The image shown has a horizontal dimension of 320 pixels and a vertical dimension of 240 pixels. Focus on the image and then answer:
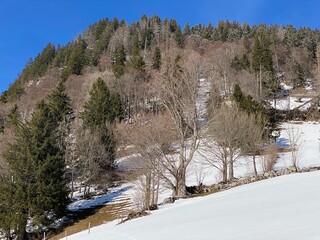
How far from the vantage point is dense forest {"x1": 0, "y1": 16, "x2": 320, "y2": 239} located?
26.3m

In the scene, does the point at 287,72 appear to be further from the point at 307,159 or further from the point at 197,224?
the point at 197,224

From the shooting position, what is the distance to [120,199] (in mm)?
32719

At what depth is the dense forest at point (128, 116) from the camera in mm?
26344

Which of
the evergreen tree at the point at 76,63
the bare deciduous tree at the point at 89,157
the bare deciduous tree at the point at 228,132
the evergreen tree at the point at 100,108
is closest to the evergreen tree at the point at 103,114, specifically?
the evergreen tree at the point at 100,108

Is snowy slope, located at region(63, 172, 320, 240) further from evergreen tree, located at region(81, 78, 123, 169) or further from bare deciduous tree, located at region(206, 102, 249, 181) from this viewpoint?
evergreen tree, located at region(81, 78, 123, 169)

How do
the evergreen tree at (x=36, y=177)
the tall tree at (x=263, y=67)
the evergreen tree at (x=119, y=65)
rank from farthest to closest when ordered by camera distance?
the evergreen tree at (x=119, y=65) < the tall tree at (x=263, y=67) < the evergreen tree at (x=36, y=177)

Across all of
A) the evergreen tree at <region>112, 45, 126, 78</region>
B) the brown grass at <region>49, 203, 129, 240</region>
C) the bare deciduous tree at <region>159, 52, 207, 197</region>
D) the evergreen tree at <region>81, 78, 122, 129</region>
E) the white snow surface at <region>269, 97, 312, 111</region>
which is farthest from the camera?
the evergreen tree at <region>112, 45, 126, 78</region>

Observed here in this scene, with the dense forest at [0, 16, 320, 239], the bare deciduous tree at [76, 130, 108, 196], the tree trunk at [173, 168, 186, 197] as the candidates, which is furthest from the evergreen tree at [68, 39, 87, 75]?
the tree trunk at [173, 168, 186, 197]

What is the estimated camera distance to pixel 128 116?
58719 mm

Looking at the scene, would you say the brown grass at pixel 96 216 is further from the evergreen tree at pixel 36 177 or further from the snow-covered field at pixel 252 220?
the snow-covered field at pixel 252 220

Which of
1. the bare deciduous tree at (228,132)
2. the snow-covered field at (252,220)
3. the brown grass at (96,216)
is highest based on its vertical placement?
the bare deciduous tree at (228,132)

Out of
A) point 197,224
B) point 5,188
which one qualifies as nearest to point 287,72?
point 5,188

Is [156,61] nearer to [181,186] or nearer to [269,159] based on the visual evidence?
[269,159]

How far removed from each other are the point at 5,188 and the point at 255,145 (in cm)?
2146
